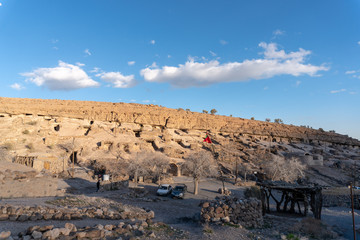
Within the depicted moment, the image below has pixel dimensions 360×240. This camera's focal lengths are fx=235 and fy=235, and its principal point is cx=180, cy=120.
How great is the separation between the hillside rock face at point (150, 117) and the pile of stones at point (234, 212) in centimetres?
3846

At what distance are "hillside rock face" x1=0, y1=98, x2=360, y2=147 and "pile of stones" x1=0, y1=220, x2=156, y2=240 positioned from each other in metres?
40.2

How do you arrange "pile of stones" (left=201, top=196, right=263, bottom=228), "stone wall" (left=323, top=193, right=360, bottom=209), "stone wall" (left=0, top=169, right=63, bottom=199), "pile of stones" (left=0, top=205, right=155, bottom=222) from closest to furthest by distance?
1. "pile of stones" (left=0, top=205, right=155, bottom=222)
2. "pile of stones" (left=201, top=196, right=263, bottom=228)
3. "stone wall" (left=0, top=169, right=63, bottom=199)
4. "stone wall" (left=323, top=193, right=360, bottom=209)

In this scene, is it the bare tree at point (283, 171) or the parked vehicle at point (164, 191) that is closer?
the parked vehicle at point (164, 191)

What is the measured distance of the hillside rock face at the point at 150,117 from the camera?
45.2 m

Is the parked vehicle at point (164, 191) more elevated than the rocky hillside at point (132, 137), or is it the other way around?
the rocky hillside at point (132, 137)

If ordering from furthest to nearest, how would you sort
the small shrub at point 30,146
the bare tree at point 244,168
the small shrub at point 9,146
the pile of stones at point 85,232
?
the bare tree at point 244,168 < the small shrub at point 30,146 < the small shrub at point 9,146 < the pile of stones at point 85,232

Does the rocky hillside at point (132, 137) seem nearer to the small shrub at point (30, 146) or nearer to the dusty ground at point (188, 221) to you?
the small shrub at point (30, 146)

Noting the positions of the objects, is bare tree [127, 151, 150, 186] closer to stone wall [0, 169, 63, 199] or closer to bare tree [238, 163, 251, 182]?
stone wall [0, 169, 63, 199]

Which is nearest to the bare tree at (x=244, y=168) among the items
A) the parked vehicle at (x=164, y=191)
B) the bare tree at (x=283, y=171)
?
the bare tree at (x=283, y=171)

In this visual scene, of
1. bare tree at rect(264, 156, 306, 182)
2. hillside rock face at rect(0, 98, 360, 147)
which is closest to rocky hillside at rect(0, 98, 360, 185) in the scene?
hillside rock face at rect(0, 98, 360, 147)

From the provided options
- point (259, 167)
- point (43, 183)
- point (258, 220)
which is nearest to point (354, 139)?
point (259, 167)

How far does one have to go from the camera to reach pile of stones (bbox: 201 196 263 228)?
34.7 feet

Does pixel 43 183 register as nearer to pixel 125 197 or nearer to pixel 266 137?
pixel 125 197

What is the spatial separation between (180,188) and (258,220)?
9958mm
